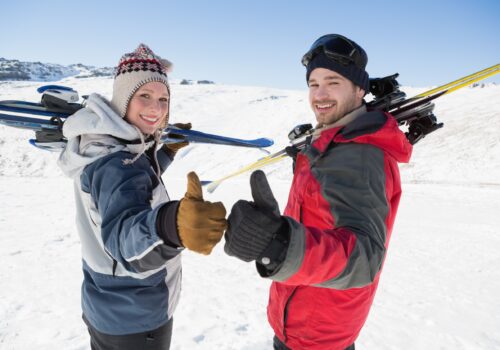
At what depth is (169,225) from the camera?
3.25 ft

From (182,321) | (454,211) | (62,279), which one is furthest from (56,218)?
(454,211)

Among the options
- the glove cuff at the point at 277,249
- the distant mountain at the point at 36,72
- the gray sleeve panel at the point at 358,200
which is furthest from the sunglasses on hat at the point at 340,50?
the distant mountain at the point at 36,72

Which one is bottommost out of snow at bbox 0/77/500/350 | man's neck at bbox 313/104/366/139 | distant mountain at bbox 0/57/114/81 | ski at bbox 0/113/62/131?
snow at bbox 0/77/500/350

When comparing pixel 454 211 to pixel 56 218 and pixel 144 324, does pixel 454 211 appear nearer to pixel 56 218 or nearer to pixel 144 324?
pixel 144 324

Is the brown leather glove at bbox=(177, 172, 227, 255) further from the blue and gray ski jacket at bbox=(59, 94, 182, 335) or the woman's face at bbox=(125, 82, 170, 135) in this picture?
the woman's face at bbox=(125, 82, 170, 135)

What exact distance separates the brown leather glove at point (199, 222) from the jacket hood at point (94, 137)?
60 centimetres

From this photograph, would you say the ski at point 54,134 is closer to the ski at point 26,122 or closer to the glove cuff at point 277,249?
the ski at point 26,122

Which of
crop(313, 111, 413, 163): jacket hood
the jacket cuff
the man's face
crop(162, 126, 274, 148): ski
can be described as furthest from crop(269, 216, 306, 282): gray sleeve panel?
crop(162, 126, 274, 148): ski

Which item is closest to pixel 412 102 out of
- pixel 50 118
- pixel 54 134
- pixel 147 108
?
pixel 147 108

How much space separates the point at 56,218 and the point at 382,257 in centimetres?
808

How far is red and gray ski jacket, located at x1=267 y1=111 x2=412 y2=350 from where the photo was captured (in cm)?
96

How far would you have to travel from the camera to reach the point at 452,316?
3.52 m

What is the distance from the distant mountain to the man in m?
83.2

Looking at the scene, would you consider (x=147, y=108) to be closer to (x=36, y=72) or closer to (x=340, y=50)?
(x=340, y=50)
